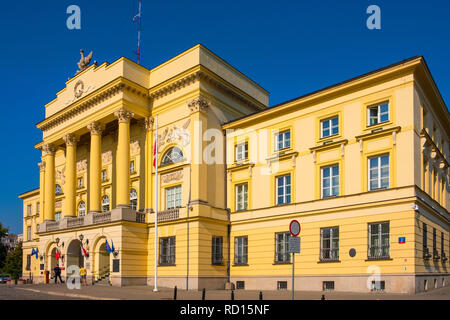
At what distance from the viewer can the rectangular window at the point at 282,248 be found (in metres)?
30.5

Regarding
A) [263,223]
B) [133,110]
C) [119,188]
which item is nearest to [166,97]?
[133,110]

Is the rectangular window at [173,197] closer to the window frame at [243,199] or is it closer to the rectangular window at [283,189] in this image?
the window frame at [243,199]

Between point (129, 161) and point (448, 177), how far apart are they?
79.7 ft

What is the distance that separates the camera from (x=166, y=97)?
3647 cm

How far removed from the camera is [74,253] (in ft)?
128

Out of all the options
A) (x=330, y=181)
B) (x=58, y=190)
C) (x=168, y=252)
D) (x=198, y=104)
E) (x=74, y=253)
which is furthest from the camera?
(x=58, y=190)

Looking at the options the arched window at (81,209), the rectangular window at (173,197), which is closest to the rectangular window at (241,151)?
the rectangular window at (173,197)

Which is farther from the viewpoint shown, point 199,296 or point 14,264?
point 14,264

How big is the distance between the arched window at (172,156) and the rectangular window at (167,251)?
6.07m

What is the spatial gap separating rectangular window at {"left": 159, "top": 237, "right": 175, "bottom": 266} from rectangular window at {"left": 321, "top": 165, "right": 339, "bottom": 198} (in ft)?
38.8

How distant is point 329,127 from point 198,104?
977cm

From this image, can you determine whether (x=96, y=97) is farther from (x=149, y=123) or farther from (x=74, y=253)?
(x=74, y=253)

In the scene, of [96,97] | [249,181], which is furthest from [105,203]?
[249,181]

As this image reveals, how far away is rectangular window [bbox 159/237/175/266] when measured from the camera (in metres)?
33.5
